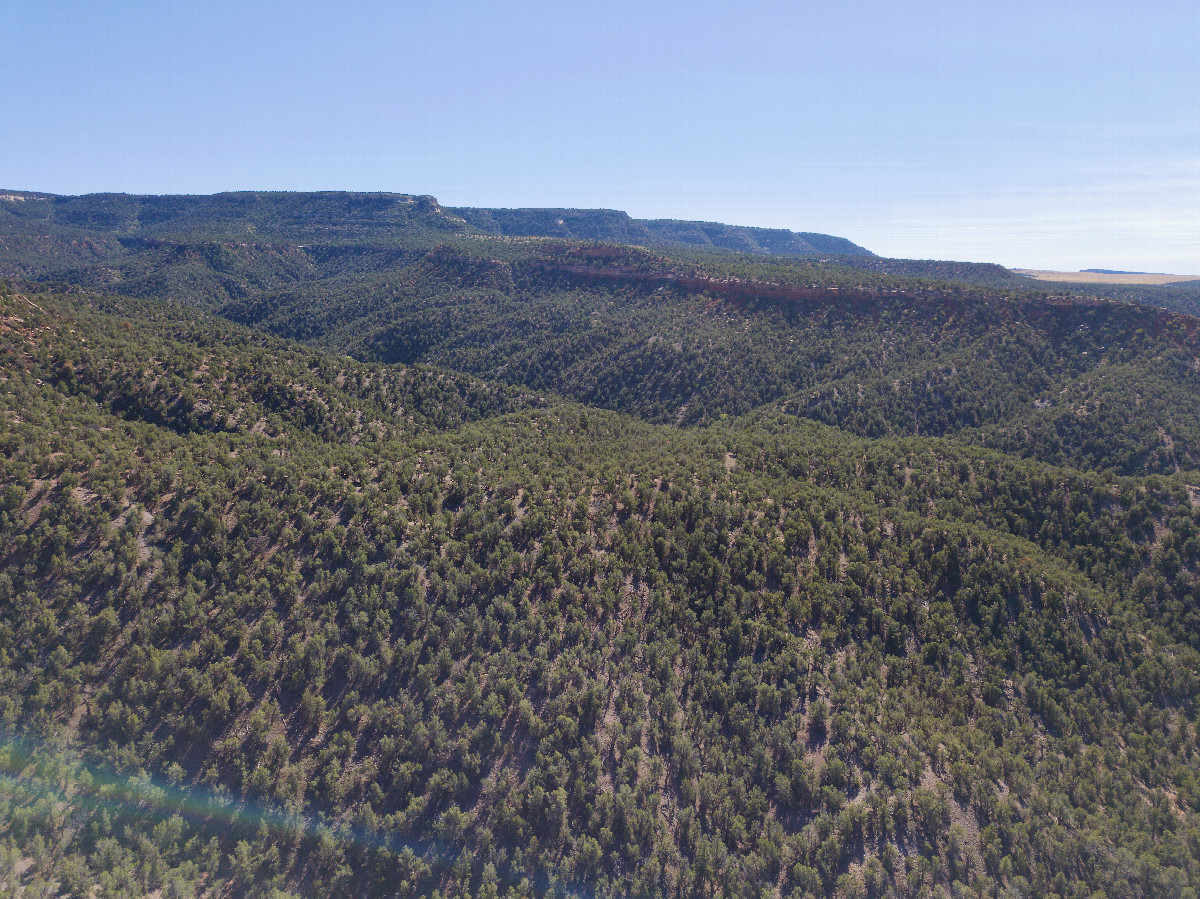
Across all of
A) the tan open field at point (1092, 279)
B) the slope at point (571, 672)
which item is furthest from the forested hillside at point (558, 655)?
the tan open field at point (1092, 279)

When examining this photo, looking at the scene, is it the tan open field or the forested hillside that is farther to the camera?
the tan open field

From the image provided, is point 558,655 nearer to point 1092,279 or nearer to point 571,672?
point 571,672

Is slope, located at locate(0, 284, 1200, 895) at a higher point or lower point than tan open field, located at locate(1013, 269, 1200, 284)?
lower

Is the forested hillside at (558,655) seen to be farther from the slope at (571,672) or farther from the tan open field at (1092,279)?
the tan open field at (1092,279)

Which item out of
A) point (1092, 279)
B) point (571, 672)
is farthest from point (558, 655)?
point (1092, 279)

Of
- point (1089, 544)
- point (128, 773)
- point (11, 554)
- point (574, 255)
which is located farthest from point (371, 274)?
point (1089, 544)

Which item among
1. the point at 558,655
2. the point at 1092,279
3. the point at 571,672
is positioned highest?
the point at 1092,279

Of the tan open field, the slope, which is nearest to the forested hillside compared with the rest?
the slope

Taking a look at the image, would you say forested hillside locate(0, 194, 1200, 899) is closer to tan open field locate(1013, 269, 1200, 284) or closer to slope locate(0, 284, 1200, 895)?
slope locate(0, 284, 1200, 895)
